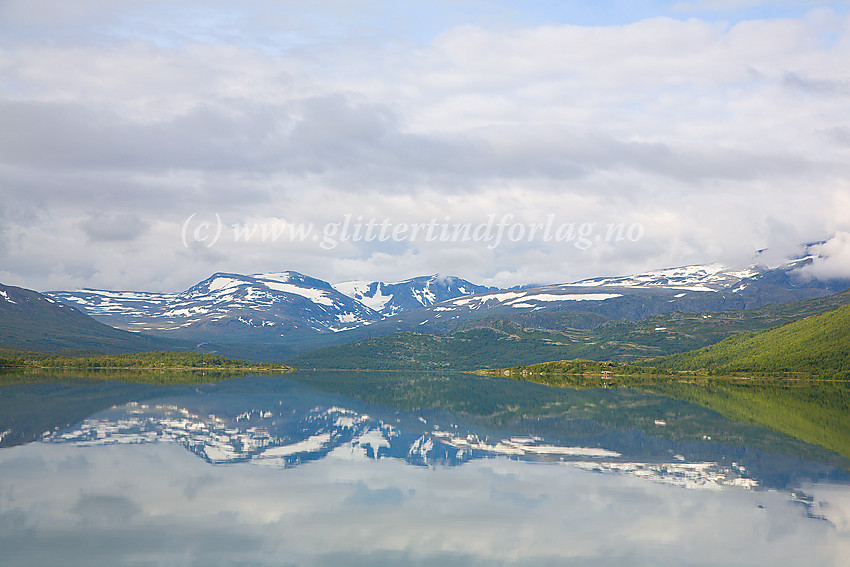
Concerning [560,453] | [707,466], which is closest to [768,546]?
[707,466]

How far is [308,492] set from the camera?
44031 mm

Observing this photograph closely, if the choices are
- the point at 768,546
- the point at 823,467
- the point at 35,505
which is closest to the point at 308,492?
the point at 35,505

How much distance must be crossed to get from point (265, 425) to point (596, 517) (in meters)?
54.0

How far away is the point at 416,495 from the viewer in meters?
43.6

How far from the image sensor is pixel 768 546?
3334 centimetres

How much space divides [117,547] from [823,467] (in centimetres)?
4897

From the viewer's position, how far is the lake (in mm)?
32312

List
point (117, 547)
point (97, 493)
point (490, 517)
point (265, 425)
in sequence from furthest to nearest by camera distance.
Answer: point (265, 425) → point (97, 493) → point (490, 517) → point (117, 547)

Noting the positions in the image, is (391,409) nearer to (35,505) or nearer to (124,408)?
(124,408)

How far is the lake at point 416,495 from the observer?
32312 mm

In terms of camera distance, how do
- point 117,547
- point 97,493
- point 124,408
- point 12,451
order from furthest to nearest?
point 124,408 → point 12,451 → point 97,493 → point 117,547

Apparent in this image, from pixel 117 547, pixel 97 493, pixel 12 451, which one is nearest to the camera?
pixel 117 547

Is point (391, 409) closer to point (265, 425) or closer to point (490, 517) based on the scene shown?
point (265, 425)

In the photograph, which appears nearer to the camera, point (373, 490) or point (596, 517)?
point (596, 517)
